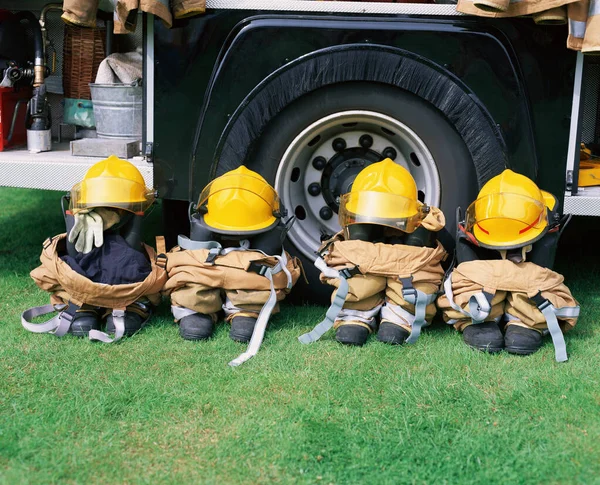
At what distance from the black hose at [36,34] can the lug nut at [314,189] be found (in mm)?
1657

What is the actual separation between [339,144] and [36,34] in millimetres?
1853

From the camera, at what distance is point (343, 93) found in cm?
362

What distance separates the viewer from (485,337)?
10.8ft

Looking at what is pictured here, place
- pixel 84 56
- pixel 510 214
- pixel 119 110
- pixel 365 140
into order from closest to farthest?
pixel 510 214 → pixel 365 140 → pixel 119 110 → pixel 84 56

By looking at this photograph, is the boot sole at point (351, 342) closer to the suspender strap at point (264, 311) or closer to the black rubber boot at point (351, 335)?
the black rubber boot at point (351, 335)

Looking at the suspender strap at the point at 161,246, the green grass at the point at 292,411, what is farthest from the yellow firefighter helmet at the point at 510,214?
the suspender strap at the point at 161,246

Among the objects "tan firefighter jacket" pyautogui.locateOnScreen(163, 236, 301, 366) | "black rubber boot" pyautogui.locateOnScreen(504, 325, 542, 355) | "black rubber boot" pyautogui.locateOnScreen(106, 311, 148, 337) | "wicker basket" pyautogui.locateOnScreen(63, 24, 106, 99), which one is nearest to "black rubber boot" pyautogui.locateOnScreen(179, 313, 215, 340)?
"tan firefighter jacket" pyautogui.locateOnScreen(163, 236, 301, 366)

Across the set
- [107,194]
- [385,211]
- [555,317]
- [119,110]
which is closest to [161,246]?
[107,194]

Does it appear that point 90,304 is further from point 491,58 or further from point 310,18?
point 491,58

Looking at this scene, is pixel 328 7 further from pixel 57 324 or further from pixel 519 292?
pixel 57 324

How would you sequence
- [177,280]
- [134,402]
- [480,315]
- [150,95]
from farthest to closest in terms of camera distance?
[150,95] → [177,280] → [480,315] → [134,402]

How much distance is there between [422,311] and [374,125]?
0.97 metres

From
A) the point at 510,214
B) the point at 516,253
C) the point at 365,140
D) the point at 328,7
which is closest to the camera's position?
the point at 510,214

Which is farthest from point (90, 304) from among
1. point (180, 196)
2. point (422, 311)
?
point (422, 311)
